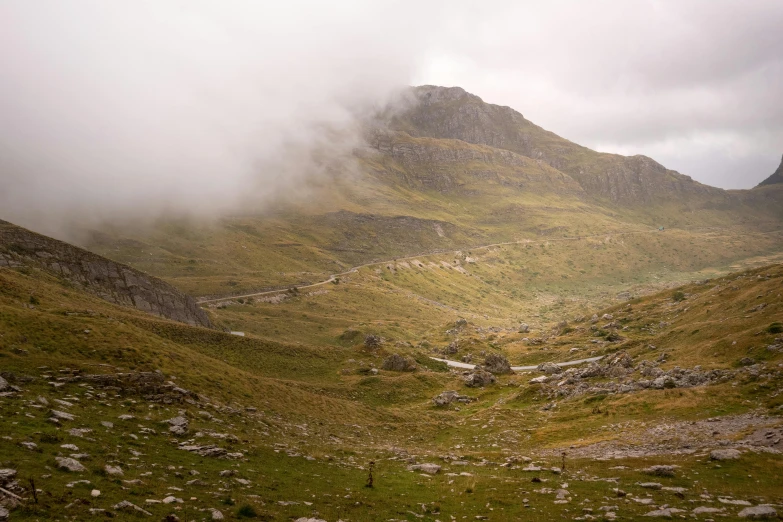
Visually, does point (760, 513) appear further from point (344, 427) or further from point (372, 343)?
point (372, 343)

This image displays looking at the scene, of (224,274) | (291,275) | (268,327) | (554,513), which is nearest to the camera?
(554,513)

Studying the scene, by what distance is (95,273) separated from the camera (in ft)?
213

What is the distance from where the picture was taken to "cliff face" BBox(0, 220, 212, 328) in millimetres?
58406

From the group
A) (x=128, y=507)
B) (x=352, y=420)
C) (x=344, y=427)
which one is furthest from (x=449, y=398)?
(x=128, y=507)

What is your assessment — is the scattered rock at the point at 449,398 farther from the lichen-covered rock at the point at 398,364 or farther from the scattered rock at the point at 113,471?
the scattered rock at the point at 113,471

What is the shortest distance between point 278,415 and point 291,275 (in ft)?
526

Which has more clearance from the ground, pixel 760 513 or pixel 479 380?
pixel 760 513

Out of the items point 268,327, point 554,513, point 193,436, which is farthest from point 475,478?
point 268,327

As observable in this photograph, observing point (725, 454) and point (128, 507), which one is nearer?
point (128, 507)

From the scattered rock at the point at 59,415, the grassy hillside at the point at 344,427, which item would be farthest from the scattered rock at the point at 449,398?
the scattered rock at the point at 59,415

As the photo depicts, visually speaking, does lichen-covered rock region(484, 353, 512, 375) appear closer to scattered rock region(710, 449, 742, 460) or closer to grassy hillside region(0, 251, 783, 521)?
grassy hillside region(0, 251, 783, 521)

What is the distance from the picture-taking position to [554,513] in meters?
19.9

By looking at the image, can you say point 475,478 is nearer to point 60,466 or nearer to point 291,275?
point 60,466

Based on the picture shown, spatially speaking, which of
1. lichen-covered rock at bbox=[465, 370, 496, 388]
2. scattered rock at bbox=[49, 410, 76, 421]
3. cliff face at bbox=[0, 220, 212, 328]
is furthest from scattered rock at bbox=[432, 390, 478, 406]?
scattered rock at bbox=[49, 410, 76, 421]
